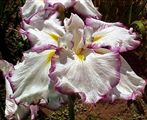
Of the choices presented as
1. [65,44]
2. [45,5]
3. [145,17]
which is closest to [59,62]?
[65,44]

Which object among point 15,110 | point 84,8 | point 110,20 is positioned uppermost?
point 84,8

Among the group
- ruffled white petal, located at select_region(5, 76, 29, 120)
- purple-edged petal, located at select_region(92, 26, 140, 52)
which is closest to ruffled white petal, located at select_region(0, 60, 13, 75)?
ruffled white petal, located at select_region(5, 76, 29, 120)

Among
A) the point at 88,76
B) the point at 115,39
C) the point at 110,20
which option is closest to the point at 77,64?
the point at 88,76

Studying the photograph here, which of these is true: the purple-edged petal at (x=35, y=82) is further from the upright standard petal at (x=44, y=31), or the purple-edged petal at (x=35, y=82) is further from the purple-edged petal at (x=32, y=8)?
the purple-edged petal at (x=32, y=8)

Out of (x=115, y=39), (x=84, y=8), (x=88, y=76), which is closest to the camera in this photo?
(x=88, y=76)

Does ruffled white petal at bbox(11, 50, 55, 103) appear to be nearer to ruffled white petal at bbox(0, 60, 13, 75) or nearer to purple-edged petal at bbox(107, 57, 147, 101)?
purple-edged petal at bbox(107, 57, 147, 101)

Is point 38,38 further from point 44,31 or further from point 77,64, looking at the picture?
point 77,64
